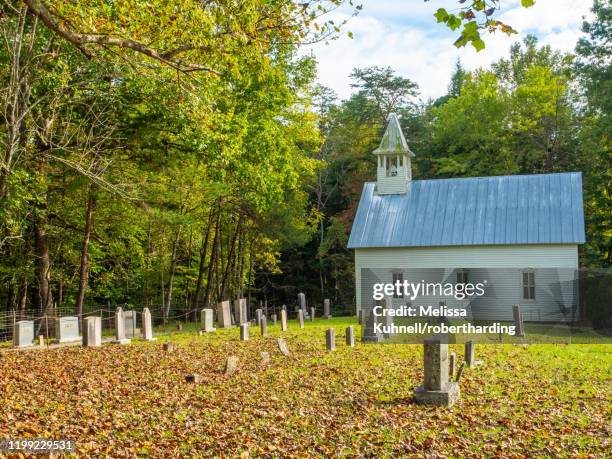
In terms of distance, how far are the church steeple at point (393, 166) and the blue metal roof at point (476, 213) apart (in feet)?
1.61

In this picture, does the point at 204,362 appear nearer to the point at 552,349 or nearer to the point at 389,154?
the point at 552,349

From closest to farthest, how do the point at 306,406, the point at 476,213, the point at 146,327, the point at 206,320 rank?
1. the point at 306,406
2. the point at 146,327
3. the point at 206,320
4. the point at 476,213

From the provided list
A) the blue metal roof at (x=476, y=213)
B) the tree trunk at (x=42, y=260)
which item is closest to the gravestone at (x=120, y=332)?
the tree trunk at (x=42, y=260)

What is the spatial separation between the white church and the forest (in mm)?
4126

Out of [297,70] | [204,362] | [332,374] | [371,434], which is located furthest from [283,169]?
[371,434]

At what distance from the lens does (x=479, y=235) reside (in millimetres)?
29938

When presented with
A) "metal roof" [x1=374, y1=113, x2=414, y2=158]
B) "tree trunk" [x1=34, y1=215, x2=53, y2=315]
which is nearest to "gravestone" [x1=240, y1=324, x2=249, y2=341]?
"tree trunk" [x1=34, y1=215, x2=53, y2=315]

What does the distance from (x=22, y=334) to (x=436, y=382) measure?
14.7 m

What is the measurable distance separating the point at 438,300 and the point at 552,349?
479 cm

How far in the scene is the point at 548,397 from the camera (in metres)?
10.9

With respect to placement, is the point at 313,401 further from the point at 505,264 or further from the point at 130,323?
the point at 505,264

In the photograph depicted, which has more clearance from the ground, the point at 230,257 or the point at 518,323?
the point at 230,257

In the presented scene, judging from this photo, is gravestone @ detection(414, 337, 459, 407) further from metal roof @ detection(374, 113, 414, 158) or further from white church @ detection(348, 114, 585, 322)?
metal roof @ detection(374, 113, 414, 158)

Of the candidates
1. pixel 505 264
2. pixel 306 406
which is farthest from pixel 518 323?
pixel 306 406
